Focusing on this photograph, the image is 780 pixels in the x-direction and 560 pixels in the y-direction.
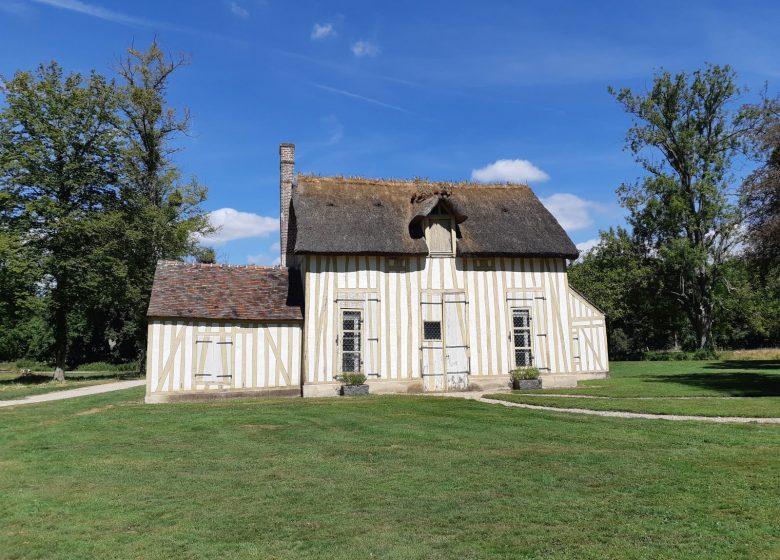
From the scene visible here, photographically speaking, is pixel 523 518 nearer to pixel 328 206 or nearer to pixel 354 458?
pixel 354 458

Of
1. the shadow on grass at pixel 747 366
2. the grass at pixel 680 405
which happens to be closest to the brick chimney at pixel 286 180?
the grass at pixel 680 405

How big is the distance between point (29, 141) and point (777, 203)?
2958 centimetres

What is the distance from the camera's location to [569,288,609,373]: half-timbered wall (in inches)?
939

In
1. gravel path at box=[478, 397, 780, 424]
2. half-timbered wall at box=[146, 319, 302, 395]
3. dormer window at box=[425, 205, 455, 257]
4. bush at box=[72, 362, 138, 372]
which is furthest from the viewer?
bush at box=[72, 362, 138, 372]

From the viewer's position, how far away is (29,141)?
2589 cm

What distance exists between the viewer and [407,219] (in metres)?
18.0

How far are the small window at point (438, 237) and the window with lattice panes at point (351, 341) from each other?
3.13m

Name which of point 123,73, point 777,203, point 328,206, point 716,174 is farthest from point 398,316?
point 716,174

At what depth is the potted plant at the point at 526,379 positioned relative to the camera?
1692 centimetres

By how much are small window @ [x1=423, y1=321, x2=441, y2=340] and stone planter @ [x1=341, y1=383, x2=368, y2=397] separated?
258 cm

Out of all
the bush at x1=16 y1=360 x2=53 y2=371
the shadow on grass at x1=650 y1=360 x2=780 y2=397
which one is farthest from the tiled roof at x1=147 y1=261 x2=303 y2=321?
the bush at x1=16 y1=360 x2=53 y2=371

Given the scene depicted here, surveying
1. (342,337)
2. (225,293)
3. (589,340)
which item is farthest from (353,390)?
(589,340)

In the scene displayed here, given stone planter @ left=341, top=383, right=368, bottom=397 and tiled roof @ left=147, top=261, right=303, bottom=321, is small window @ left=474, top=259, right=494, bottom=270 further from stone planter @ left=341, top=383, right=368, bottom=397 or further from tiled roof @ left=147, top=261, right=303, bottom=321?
tiled roof @ left=147, top=261, right=303, bottom=321

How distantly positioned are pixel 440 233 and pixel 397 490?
12.4m
